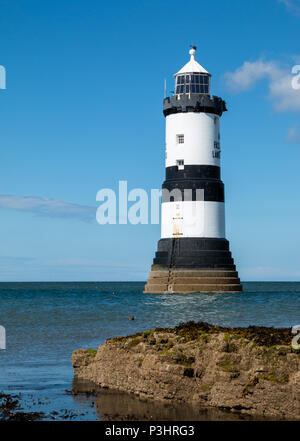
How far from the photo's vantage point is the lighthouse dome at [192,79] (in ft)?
170

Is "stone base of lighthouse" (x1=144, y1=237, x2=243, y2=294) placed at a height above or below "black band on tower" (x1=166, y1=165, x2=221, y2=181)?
below

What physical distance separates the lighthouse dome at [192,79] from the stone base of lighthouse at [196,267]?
1120 centimetres

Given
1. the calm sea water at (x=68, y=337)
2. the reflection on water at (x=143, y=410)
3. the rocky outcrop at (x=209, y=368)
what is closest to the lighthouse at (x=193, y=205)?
the calm sea water at (x=68, y=337)

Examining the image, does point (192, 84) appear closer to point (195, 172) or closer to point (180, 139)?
point (180, 139)

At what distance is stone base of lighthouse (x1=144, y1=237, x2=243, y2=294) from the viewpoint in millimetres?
49812

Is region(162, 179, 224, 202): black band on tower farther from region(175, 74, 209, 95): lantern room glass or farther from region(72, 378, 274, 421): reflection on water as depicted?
region(72, 378, 274, 421): reflection on water

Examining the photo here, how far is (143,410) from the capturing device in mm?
12969

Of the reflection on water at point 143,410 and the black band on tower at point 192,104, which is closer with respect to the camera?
the reflection on water at point 143,410

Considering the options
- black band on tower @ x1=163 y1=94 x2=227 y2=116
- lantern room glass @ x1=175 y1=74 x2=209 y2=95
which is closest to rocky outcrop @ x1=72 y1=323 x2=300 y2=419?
black band on tower @ x1=163 y1=94 x2=227 y2=116

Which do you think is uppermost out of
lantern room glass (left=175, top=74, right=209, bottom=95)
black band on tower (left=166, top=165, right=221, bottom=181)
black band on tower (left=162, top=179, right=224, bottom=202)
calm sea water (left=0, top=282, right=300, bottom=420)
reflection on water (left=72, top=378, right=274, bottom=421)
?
lantern room glass (left=175, top=74, right=209, bottom=95)

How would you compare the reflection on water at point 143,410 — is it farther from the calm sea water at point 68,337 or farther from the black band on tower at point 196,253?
the black band on tower at point 196,253

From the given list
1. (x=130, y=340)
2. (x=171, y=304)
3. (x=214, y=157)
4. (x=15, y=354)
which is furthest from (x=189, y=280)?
(x=130, y=340)

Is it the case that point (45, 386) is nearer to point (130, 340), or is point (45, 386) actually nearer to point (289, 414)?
point (130, 340)
